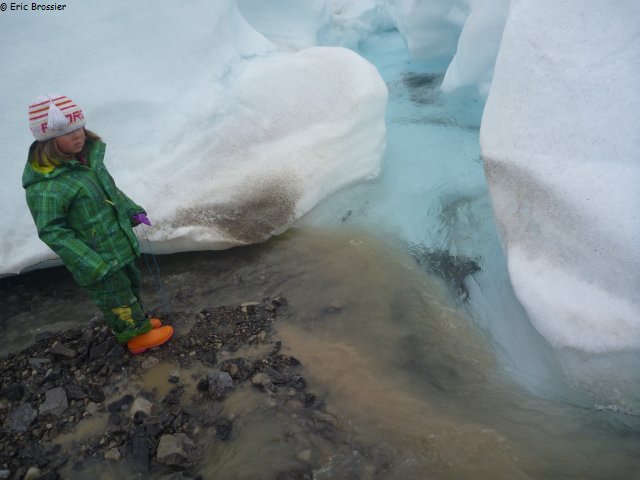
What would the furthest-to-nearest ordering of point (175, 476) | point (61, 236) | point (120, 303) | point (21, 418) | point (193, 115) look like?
point (193, 115) < point (120, 303) < point (21, 418) < point (61, 236) < point (175, 476)

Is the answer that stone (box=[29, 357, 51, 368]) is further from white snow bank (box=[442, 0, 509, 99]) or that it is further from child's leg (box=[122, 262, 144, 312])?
white snow bank (box=[442, 0, 509, 99])

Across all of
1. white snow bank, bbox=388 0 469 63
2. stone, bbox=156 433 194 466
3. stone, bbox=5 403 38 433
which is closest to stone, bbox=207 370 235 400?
stone, bbox=156 433 194 466

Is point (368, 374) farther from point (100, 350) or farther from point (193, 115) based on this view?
point (193, 115)

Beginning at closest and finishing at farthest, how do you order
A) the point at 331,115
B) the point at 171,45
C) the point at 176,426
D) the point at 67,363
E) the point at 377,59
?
the point at 176,426 → the point at 67,363 → the point at 171,45 → the point at 331,115 → the point at 377,59

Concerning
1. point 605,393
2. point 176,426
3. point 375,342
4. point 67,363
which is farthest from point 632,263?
point 67,363

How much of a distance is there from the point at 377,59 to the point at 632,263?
6282 mm

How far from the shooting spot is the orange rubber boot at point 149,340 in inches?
104

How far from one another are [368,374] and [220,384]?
2.52 ft

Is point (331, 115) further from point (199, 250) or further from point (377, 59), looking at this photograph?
point (377, 59)

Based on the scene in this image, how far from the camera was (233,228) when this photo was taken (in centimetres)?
348

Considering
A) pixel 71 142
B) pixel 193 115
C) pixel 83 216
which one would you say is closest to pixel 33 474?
pixel 83 216

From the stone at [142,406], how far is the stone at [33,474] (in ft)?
1.40

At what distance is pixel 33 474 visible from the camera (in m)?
2.06

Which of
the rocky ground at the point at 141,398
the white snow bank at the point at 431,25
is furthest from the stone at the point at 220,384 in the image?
the white snow bank at the point at 431,25
